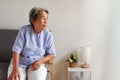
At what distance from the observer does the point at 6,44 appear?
9.81ft

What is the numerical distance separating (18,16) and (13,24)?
5.5 inches

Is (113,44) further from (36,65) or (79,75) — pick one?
(36,65)

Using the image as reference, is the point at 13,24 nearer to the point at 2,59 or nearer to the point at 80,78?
the point at 2,59

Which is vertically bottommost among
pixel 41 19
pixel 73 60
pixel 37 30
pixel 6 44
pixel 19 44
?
pixel 73 60

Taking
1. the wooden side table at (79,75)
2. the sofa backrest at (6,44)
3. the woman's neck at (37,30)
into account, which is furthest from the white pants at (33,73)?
the wooden side table at (79,75)

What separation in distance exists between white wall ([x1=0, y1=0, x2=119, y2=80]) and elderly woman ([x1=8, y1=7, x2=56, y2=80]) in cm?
92

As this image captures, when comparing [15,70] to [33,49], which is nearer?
[15,70]

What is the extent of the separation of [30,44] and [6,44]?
2.87ft

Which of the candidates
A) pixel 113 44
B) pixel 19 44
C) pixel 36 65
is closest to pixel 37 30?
pixel 19 44

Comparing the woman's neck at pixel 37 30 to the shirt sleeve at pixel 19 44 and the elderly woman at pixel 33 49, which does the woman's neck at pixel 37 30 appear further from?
the shirt sleeve at pixel 19 44

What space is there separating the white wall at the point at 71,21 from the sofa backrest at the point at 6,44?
198 millimetres

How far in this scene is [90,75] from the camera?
3100mm

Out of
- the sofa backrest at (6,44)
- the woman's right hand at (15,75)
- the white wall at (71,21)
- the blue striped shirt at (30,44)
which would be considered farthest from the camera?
the white wall at (71,21)

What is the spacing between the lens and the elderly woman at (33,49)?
218 cm
